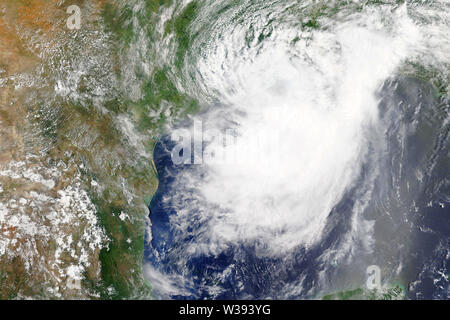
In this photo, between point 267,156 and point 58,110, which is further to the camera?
point 58,110

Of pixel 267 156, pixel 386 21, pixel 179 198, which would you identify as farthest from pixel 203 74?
pixel 386 21

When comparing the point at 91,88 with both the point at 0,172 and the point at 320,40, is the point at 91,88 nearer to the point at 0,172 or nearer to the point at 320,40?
the point at 0,172

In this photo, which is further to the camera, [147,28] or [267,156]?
[147,28]

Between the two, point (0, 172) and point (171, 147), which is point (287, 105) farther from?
point (0, 172)
